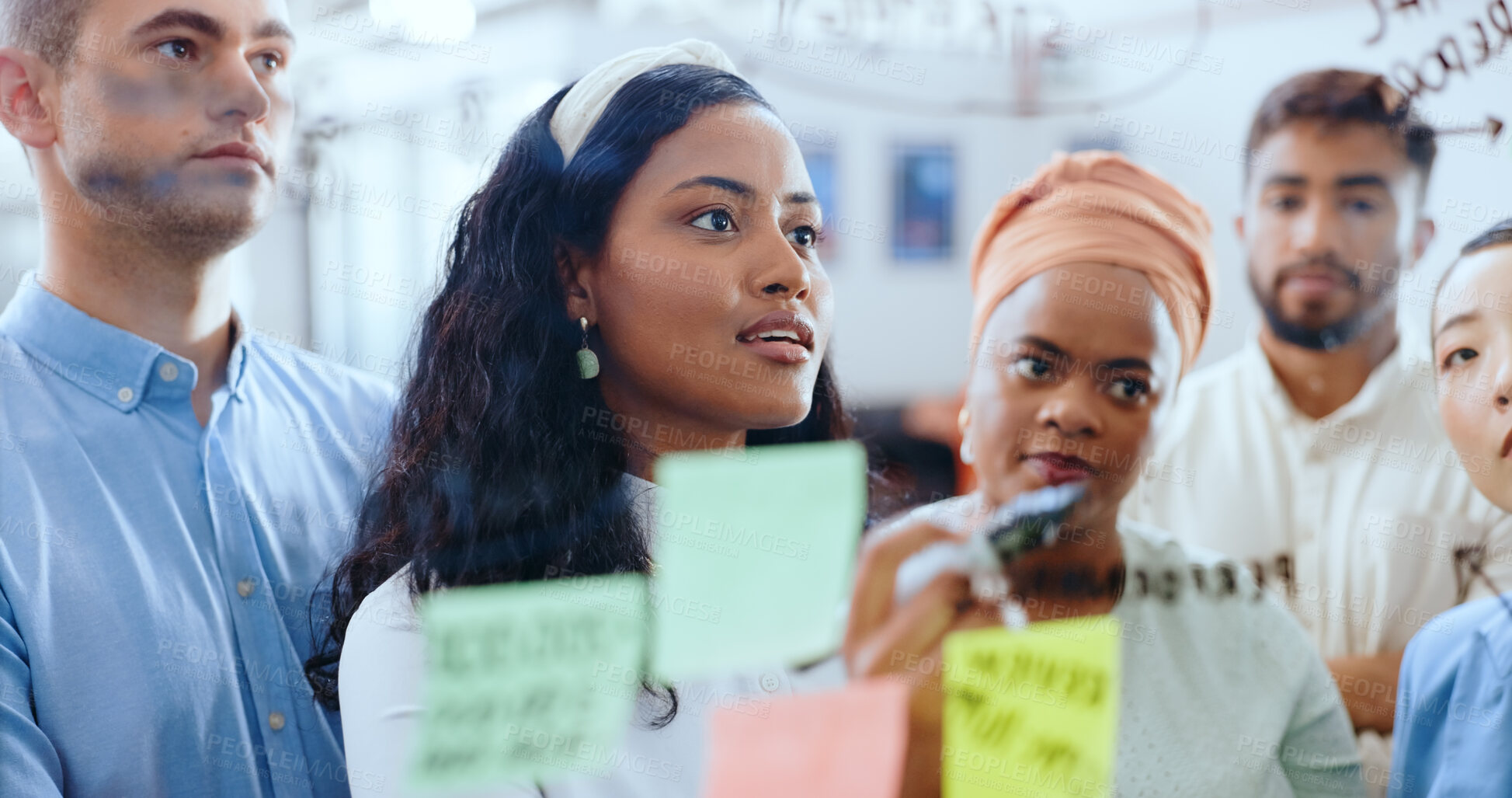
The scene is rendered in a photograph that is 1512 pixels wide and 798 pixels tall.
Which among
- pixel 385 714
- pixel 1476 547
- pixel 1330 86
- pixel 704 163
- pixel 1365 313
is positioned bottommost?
pixel 385 714

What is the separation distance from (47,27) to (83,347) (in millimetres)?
314

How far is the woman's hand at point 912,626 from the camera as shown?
1.28 m

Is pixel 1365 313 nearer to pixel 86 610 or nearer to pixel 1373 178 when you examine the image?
pixel 1373 178

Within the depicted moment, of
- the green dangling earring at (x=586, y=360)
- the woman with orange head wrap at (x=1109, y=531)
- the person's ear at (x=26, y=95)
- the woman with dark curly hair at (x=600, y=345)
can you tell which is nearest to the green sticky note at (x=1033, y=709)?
the woman with orange head wrap at (x=1109, y=531)

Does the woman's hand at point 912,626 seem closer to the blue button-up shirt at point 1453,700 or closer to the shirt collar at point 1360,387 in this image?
the shirt collar at point 1360,387

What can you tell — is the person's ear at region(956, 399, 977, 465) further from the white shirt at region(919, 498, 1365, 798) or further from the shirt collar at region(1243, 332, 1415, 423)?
the shirt collar at region(1243, 332, 1415, 423)

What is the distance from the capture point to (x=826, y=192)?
1.25 m

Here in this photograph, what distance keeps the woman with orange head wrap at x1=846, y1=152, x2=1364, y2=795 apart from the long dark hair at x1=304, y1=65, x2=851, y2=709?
1.19 feet

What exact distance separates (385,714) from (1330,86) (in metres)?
1.32

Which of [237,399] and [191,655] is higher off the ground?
[237,399]

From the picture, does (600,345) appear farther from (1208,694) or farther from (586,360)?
(1208,694)

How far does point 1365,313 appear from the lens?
1387 mm

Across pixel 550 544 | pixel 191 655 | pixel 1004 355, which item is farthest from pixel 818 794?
pixel 191 655

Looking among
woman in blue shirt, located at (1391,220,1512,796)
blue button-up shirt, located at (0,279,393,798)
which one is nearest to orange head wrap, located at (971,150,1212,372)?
woman in blue shirt, located at (1391,220,1512,796)
